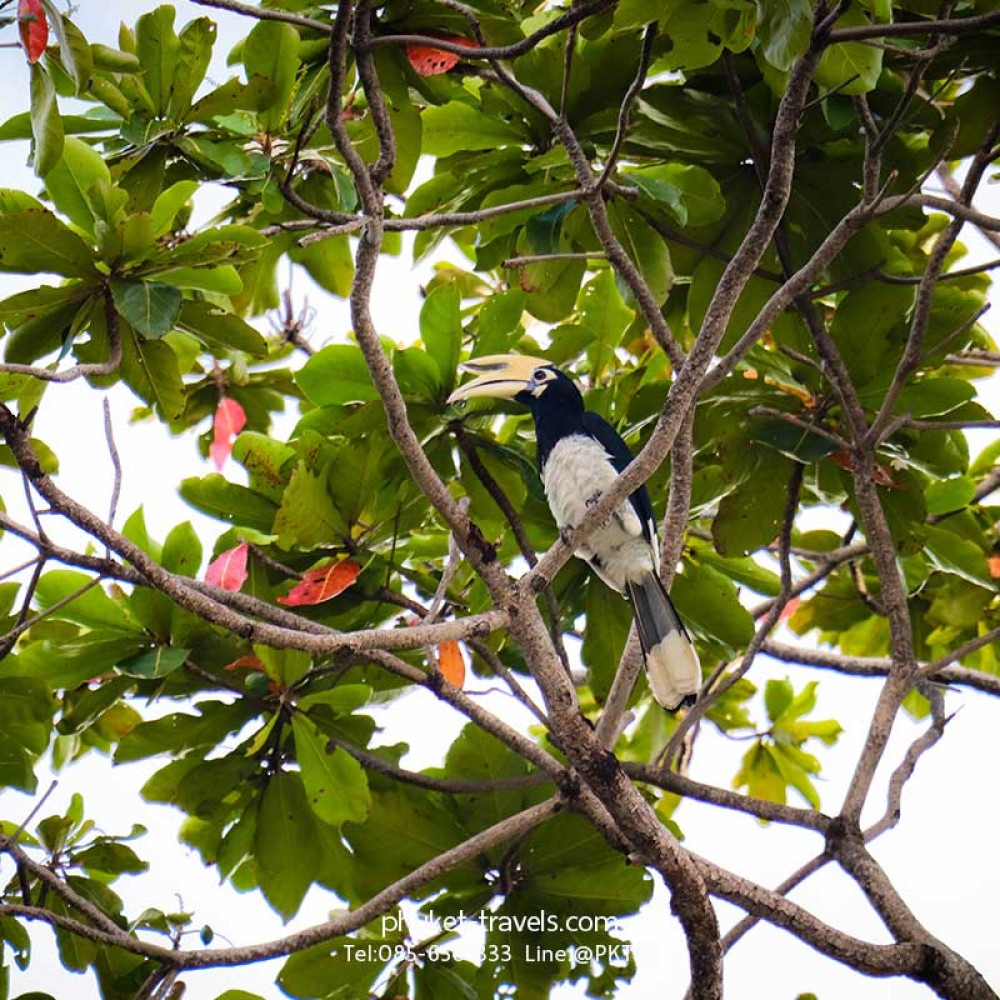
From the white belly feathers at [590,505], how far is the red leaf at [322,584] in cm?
60

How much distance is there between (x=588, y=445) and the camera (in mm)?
3668

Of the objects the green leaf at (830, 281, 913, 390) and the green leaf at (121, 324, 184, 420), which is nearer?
the green leaf at (121, 324, 184, 420)

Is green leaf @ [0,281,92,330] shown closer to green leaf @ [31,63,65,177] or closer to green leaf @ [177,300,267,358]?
green leaf @ [177,300,267,358]

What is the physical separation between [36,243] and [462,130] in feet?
3.44

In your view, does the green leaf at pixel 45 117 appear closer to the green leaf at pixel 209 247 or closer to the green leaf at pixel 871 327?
the green leaf at pixel 209 247

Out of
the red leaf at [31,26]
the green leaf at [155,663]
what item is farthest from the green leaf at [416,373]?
the red leaf at [31,26]

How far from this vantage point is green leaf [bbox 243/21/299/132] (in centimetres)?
272

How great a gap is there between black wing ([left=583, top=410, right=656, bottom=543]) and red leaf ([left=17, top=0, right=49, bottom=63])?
1.85 m

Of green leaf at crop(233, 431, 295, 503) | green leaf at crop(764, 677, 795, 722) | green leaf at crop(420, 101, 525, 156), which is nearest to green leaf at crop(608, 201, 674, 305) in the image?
green leaf at crop(420, 101, 525, 156)

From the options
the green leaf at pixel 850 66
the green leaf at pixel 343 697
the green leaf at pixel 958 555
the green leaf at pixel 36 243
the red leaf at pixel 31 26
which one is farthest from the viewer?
the green leaf at pixel 958 555

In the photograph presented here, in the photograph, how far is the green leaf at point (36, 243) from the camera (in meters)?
2.43

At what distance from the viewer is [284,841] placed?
312 centimetres

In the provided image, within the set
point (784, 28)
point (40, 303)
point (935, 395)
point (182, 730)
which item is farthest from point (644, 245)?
point (182, 730)

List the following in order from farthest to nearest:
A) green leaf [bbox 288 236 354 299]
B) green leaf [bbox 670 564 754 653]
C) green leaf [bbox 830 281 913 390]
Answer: green leaf [bbox 288 236 354 299] → green leaf [bbox 670 564 754 653] → green leaf [bbox 830 281 913 390]
